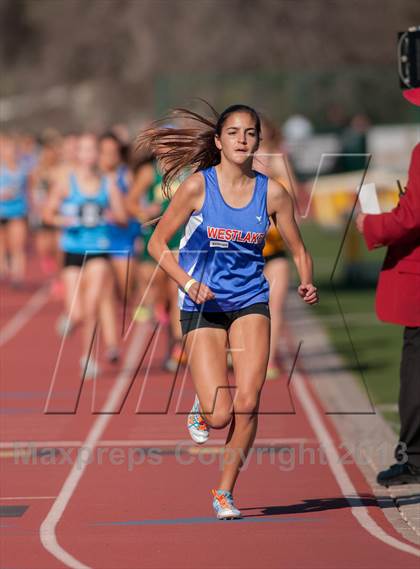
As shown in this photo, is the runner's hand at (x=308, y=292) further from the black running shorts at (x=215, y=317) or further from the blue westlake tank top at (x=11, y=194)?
the blue westlake tank top at (x=11, y=194)

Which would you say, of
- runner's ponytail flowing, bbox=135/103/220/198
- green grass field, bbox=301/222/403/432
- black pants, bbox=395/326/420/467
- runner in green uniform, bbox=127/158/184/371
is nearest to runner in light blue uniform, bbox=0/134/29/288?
green grass field, bbox=301/222/403/432

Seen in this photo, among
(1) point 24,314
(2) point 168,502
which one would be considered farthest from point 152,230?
(1) point 24,314

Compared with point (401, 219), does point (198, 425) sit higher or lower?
lower

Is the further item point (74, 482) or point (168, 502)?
point (74, 482)

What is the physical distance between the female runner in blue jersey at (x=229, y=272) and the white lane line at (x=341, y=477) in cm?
74

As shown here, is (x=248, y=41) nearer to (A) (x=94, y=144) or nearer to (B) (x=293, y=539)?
(A) (x=94, y=144)

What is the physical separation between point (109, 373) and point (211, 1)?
43299 mm

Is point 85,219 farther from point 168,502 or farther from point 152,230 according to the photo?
point 168,502

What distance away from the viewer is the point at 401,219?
338 inches

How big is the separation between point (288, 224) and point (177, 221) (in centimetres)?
59

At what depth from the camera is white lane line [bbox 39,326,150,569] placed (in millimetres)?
7506

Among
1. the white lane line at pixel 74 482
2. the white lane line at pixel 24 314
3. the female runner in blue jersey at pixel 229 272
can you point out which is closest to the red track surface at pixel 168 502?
the white lane line at pixel 74 482

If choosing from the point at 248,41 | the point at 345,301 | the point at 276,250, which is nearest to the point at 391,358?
the point at 276,250

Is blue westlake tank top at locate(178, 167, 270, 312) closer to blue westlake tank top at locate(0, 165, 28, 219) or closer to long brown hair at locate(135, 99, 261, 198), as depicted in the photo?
long brown hair at locate(135, 99, 261, 198)
